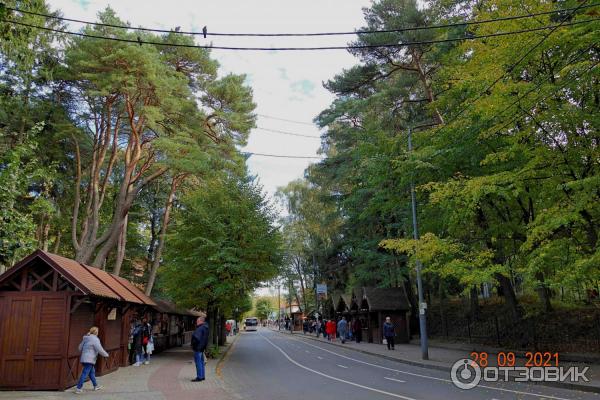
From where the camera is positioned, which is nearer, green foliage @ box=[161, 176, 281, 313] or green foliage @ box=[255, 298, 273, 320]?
green foliage @ box=[161, 176, 281, 313]

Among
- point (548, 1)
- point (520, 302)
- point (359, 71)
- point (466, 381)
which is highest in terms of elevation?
point (359, 71)

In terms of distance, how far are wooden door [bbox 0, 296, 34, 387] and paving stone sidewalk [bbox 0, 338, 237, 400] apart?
42 centimetres

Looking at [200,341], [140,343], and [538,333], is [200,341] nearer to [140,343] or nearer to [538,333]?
[140,343]

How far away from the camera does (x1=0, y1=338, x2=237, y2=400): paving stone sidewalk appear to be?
1069 centimetres

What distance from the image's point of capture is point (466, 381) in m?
13.3

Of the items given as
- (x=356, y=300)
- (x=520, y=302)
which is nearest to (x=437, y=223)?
(x=520, y=302)

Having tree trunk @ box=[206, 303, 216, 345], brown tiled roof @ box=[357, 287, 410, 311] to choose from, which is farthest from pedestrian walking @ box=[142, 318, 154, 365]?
brown tiled roof @ box=[357, 287, 410, 311]

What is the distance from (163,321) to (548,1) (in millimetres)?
25890

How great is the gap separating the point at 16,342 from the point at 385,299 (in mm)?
24616

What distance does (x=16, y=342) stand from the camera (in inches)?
463

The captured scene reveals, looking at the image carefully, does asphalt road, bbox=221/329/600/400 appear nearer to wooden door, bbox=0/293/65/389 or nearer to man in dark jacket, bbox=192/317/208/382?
man in dark jacket, bbox=192/317/208/382

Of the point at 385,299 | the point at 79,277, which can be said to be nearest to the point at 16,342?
the point at 79,277

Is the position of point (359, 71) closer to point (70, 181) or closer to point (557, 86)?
point (557, 86)
